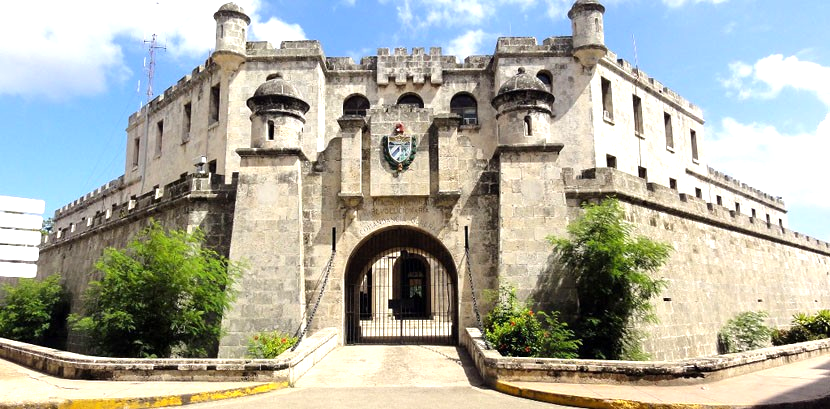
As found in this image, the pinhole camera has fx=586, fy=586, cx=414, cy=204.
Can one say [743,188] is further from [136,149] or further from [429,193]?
[136,149]

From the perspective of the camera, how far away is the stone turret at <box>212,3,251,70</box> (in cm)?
2355

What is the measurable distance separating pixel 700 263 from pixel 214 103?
20185mm

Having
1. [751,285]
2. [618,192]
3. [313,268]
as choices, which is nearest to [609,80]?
[751,285]

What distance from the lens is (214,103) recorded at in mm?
25734

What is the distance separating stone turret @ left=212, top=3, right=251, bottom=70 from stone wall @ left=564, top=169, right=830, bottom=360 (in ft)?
49.6

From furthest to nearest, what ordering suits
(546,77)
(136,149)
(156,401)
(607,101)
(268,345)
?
(136,149)
(607,101)
(546,77)
(268,345)
(156,401)

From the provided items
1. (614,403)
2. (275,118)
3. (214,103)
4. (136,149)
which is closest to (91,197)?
(136,149)

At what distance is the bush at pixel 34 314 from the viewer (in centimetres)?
2047

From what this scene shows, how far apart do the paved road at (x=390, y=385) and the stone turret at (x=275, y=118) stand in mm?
5301

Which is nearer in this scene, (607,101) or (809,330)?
(809,330)

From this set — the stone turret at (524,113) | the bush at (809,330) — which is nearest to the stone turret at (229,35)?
the stone turret at (524,113)

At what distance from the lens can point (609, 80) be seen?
25.2m

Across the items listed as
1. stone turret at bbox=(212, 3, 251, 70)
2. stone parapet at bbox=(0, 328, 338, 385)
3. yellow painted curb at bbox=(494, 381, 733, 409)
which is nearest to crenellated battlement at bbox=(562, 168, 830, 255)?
yellow painted curb at bbox=(494, 381, 733, 409)

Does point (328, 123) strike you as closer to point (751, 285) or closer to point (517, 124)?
point (517, 124)
